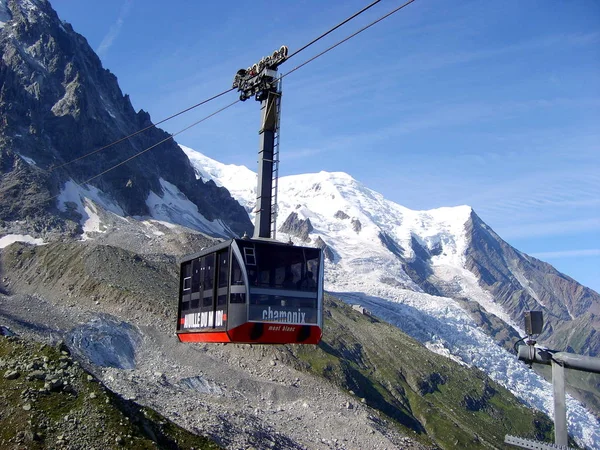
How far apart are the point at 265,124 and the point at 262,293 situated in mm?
7128

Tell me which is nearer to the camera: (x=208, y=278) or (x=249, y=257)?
(x=249, y=257)

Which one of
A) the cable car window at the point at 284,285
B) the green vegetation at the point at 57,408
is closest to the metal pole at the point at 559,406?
the cable car window at the point at 284,285

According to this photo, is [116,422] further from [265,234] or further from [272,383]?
[272,383]

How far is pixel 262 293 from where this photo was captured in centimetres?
2481

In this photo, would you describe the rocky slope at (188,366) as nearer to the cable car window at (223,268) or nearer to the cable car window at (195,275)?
the cable car window at (195,275)

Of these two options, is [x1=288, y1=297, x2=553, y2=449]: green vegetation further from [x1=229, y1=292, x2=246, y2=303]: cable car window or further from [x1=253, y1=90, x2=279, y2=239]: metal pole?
[x1=229, y1=292, x2=246, y2=303]: cable car window

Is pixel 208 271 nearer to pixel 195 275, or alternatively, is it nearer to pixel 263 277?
pixel 195 275

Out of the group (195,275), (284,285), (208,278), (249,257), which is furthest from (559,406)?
(195,275)

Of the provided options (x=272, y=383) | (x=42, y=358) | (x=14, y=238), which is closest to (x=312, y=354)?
(x=272, y=383)

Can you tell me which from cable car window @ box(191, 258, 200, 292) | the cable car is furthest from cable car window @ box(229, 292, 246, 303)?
cable car window @ box(191, 258, 200, 292)

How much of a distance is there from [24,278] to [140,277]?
76.9 feet

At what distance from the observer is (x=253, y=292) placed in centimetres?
2455

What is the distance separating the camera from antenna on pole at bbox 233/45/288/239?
26234mm

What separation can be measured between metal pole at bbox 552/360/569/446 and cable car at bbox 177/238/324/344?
13.2 metres
